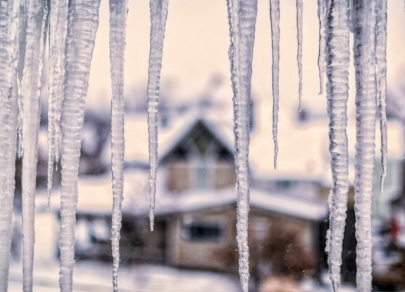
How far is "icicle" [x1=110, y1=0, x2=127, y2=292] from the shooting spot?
0.85 meters

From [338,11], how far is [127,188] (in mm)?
859

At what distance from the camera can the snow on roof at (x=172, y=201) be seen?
3.56 ft

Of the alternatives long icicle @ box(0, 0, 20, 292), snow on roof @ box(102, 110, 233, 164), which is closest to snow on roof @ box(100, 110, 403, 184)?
snow on roof @ box(102, 110, 233, 164)

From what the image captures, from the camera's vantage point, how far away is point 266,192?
1.09 m

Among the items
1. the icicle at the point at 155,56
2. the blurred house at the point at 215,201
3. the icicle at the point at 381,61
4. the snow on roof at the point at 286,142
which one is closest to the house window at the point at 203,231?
the blurred house at the point at 215,201

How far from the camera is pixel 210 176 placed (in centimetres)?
111

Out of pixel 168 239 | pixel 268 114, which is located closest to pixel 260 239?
pixel 168 239

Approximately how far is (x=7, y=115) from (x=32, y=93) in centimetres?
9

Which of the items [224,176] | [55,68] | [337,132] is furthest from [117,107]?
[337,132]

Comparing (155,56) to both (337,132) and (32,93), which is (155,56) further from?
(337,132)

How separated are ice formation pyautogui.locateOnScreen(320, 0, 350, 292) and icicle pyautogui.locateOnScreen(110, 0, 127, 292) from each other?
0.53 m

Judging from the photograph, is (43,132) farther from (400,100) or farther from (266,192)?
(400,100)

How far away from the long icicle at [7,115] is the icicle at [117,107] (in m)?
0.30

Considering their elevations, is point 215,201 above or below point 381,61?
below
